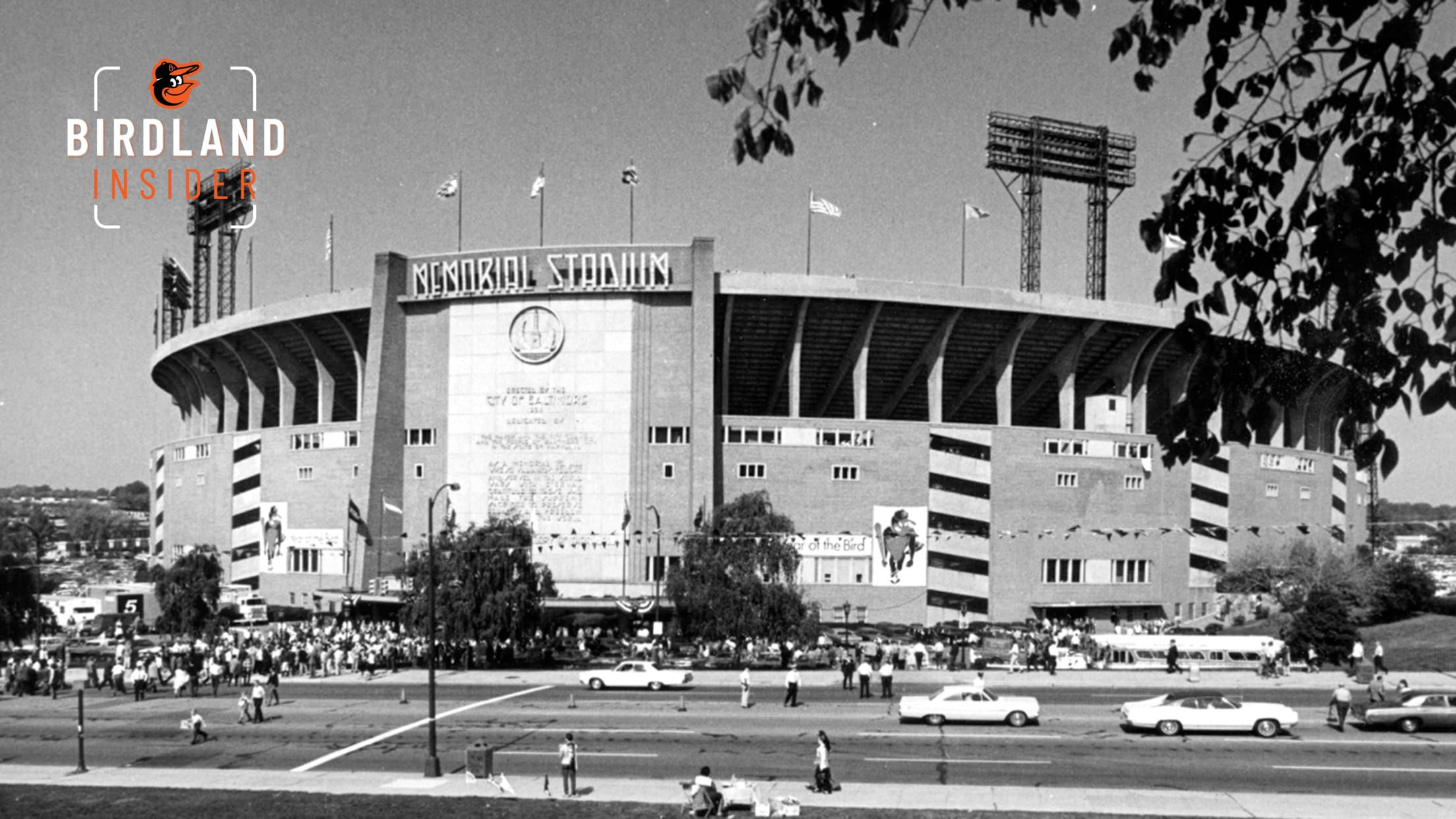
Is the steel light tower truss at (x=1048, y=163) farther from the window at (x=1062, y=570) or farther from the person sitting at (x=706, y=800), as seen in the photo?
the person sitting at (x=706, y=800)

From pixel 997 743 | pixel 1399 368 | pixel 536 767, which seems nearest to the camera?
pixel 1399 368

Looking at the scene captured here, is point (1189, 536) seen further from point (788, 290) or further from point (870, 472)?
point (788, 290)

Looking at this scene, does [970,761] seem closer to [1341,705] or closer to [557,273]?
[1341,705]

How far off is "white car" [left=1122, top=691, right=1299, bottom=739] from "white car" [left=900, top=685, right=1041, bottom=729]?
298cm

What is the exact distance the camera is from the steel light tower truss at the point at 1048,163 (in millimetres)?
95188

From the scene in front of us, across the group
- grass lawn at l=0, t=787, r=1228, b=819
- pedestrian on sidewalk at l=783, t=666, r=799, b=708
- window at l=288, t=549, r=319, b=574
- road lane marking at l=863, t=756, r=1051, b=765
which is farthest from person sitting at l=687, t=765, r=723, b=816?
window at l=288, t=549, r=319, b=574

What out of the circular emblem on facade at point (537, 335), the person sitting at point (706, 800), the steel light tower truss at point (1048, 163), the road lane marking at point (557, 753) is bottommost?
the road lane marking at point (557, 753)

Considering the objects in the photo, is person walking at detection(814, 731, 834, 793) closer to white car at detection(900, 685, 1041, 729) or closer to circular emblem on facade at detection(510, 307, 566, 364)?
white car at detection(900, 685, 1041, 729)

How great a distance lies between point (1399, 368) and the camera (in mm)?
8125

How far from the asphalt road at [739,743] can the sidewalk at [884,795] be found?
940 millimetres

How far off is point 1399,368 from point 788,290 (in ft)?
250

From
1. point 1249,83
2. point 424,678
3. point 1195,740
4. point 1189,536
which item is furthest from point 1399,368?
point 1189,536

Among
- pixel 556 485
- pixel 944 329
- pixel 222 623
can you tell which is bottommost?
pixel 222 623

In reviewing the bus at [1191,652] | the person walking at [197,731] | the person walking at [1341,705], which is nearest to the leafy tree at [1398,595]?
the bus at [1191,652]
